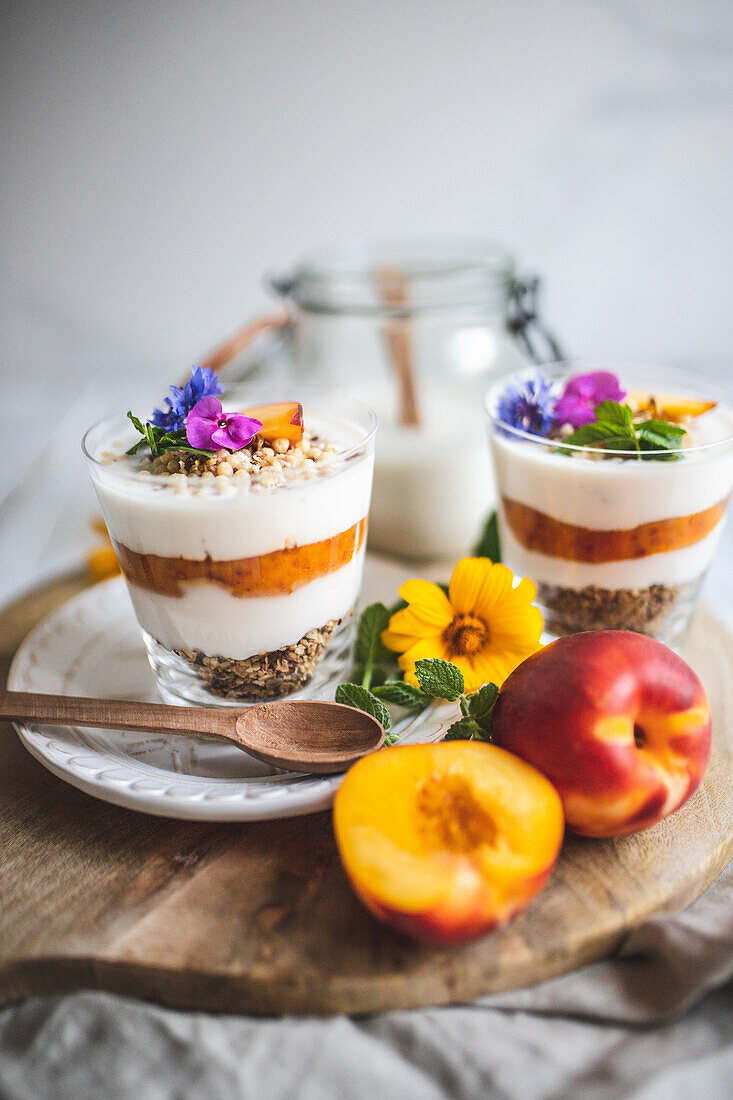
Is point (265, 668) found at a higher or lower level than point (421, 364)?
lower

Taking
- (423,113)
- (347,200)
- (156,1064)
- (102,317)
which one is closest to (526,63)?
(423,113)

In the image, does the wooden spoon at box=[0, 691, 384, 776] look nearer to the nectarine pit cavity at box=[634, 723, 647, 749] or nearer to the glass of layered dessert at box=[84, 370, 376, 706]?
the glass of layered dessert at box=[84, 370, 376, 706]

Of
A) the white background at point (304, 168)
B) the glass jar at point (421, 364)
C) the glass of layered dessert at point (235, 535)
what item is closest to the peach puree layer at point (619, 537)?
the glass of layered dessert at point (235, 535)

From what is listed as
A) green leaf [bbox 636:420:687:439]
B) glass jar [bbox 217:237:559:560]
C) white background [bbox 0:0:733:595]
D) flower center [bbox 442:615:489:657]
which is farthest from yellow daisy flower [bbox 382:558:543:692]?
white background [bbox 0:0:733:595]

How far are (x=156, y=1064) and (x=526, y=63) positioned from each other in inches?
70.6

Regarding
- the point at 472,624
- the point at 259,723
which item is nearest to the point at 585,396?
the point at 472,624

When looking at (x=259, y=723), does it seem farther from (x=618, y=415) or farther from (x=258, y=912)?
(x=618, y=415)

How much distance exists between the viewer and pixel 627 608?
3.02 ft

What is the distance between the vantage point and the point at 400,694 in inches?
32.5

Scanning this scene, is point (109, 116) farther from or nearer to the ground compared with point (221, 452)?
farther from the ground

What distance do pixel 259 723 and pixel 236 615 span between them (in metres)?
0.10

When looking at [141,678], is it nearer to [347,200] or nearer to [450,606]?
[450,606]

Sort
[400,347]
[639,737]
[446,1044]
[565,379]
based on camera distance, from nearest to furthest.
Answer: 1. [446,1044]
2. [639,737]
3. [565,379]
4. [400,347]

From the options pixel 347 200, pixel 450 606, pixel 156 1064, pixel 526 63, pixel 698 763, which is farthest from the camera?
pixel 347 200
